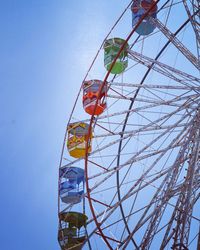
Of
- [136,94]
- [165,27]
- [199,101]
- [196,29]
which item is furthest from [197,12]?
[136,94]

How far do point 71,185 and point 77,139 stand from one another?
1450mm

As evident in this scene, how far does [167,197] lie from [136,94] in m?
3.81

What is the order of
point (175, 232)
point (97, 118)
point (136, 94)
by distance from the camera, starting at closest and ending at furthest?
point (175, 232) → point (97, 118) → point (136, 94)

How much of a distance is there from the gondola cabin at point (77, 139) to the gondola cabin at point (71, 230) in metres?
1.87

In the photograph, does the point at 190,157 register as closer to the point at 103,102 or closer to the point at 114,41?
the point at 103,102

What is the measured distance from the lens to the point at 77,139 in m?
13.4

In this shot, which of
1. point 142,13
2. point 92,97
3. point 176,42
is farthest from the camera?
point 142,13

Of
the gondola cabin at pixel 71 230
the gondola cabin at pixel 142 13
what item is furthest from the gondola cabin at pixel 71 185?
the gondola cabin at pixel 142 13

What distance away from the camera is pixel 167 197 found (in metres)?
10.5

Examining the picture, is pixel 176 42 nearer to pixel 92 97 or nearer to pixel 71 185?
pixel 92 97

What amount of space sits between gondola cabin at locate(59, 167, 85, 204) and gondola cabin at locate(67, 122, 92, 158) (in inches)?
20.9

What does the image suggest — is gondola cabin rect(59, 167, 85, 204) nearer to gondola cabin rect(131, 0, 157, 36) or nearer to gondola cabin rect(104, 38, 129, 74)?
gondola cabin rect(104, 38, 129, 74)

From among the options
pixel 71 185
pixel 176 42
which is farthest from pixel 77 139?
pixel 176 42

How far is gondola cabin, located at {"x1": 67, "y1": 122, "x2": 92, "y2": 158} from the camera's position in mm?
13328
